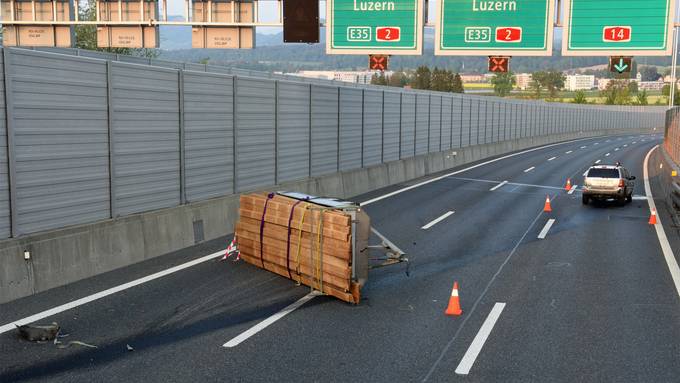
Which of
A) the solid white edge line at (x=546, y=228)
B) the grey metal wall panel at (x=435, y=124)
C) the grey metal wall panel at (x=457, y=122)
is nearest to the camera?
the solid white edge line at (x=546, y=228)

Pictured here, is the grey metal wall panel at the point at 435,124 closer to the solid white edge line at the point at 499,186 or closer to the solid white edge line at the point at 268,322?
the solid white edge line at the point at 499,186

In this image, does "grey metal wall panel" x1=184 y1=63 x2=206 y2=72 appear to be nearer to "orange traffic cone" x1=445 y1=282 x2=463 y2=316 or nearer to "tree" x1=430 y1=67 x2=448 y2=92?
"orange traffic cone" x1=445 y1=282 x2=463 y2=316

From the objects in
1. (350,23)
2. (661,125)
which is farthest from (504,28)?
(661,125)

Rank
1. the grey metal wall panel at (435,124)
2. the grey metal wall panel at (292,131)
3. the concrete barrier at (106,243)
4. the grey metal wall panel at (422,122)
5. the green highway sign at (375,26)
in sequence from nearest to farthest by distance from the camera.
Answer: the concrete barrier at (106,243)
the grey metal wall panel at (292,131)
the green highway sign at (375,26)
the grey metal wall panel at (422,122)
the grey metal wall panel at (435,124)

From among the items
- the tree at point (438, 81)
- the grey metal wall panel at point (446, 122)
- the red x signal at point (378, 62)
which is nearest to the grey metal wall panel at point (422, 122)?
the grey metal wall panel at point (446, 122)

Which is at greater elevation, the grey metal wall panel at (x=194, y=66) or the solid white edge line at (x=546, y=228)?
the grey metal wall panel at (x=194, y=66)

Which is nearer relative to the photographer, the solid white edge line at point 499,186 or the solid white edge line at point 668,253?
the solid white edge line at point 668,253

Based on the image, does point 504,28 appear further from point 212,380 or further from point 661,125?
point 661,125

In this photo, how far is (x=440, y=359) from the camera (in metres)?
10.1

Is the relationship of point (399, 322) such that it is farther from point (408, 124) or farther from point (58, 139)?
point (408, 124)

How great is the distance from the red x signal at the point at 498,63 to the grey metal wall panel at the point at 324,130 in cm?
640

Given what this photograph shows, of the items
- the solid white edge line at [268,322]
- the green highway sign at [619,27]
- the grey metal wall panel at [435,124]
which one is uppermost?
the green highway sign at [619,27]

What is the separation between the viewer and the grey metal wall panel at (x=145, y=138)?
51.3 ft

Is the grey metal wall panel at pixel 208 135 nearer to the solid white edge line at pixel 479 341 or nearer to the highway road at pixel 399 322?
the highway road at pixel 399 322
